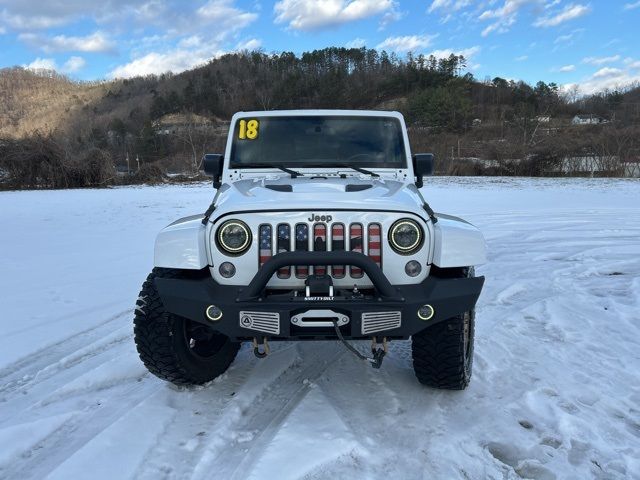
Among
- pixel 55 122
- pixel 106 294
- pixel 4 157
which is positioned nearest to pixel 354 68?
pixel 55 122

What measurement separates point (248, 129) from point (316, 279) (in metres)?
2.01

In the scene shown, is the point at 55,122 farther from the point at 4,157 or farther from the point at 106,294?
the point at 106,294

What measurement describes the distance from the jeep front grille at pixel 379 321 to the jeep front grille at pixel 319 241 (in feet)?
0.89

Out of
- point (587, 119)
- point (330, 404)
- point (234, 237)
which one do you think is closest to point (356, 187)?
point (234, 237)

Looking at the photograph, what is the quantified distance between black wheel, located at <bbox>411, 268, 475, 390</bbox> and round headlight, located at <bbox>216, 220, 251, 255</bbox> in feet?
3.69

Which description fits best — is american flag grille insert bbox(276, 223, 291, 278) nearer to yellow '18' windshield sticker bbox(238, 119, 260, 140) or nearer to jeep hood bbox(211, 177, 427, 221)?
jeep hood bbox(211, 177, 427, 221)

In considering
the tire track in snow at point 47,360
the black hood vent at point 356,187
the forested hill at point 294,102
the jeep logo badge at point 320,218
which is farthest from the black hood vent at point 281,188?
the forested hill at point 294,102

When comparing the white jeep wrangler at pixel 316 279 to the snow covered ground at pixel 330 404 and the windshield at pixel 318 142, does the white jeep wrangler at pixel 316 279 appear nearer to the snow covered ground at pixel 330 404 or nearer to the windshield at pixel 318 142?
the snow covered ground at pixel 330 404

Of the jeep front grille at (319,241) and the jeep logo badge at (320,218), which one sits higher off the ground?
the jeep logo badge at (320,218)

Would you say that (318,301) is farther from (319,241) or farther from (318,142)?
(318,142)

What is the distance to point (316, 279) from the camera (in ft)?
8.44

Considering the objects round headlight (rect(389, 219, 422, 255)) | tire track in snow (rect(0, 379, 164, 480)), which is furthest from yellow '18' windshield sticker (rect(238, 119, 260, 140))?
tire track in snow (rect(0, 379, 164, 480))

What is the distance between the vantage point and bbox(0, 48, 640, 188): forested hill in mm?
61438

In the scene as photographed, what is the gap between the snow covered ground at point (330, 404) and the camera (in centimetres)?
227
